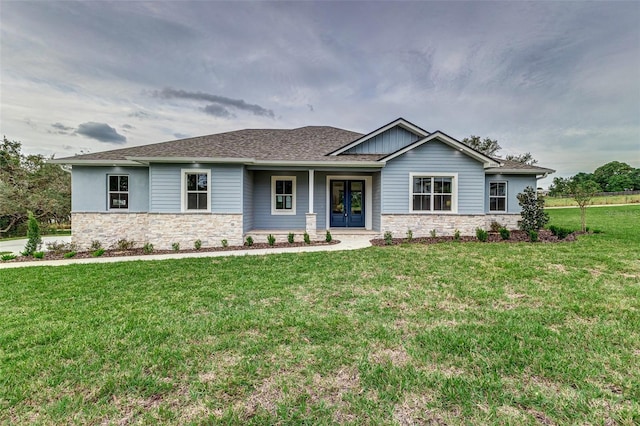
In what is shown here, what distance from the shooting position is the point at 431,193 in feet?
37.7

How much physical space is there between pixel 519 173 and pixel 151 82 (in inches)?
737

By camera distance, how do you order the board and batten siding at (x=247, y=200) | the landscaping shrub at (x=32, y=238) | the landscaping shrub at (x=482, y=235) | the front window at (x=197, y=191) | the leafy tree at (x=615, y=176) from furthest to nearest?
the leafy tree at (x=615, y=176) → the board and batten siding at (x=247, y=200) → the front window at (x=197, y=191) → the landscaping shrub at (x=482, y=235) → the landscaping shrub at (x=32, y=238)

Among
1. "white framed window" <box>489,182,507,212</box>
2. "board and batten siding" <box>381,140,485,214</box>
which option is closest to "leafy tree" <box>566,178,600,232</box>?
"white framed window" <box>489,182,507,212</box>

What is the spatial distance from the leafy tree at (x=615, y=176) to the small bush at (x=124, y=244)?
8207cm

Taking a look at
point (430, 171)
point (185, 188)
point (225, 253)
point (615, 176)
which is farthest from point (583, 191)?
point (615, 176)

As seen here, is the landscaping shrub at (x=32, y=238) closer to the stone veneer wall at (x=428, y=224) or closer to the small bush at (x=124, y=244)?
the small bush at (x=124, y=244)

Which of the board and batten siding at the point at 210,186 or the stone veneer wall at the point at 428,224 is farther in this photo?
the stone veneer wall at the point at 428,224

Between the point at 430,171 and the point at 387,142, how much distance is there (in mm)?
2475

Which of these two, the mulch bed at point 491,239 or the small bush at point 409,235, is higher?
the small bush at point 409,235

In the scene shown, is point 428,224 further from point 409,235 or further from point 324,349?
point 324,349

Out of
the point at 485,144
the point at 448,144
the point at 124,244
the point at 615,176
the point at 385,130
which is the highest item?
the point at 615,176

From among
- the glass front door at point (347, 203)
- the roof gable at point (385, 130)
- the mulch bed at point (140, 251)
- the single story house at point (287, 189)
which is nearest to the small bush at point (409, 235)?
the single story house at point (287, 189)

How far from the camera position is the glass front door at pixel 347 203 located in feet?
42.9

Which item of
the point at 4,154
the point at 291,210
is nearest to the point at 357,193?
the point at 291,210
